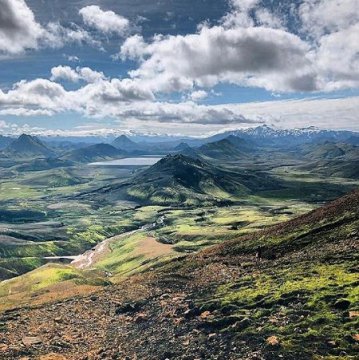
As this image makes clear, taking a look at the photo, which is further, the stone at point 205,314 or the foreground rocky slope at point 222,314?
the stone at point 205,314

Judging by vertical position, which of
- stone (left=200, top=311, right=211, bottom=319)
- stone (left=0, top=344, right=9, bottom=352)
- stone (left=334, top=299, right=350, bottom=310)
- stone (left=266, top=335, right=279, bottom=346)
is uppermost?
stone (left=334, top=299, right=350, bottom=310)

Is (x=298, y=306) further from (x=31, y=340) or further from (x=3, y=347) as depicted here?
(x=3, y=347)

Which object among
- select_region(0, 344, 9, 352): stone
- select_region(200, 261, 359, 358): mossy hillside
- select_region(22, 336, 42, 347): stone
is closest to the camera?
select_region(200, 261, 359, 358): mossy hillside

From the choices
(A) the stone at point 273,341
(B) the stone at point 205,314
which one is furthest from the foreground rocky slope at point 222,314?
(B) the stone at point 205,314

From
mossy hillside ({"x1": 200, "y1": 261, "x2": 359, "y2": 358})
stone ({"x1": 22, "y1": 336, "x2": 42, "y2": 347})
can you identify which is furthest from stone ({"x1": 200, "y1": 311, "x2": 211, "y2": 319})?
stone ({"x1": 22, "y1": 336, "x2": 42, "y2": 347})

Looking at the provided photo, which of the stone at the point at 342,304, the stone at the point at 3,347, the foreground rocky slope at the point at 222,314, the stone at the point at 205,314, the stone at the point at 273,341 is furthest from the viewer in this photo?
the stone at the point at 205,314

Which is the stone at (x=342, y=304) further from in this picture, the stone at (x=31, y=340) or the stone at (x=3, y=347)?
the stone at (x=3, y=347)

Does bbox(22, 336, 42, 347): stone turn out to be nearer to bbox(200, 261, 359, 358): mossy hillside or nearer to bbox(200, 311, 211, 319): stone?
bbox(200, 311, 211, 319): stone

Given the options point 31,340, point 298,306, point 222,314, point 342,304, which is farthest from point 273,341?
point 31,340

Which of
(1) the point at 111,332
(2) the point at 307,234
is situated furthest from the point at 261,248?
(1) the point at 111,332
